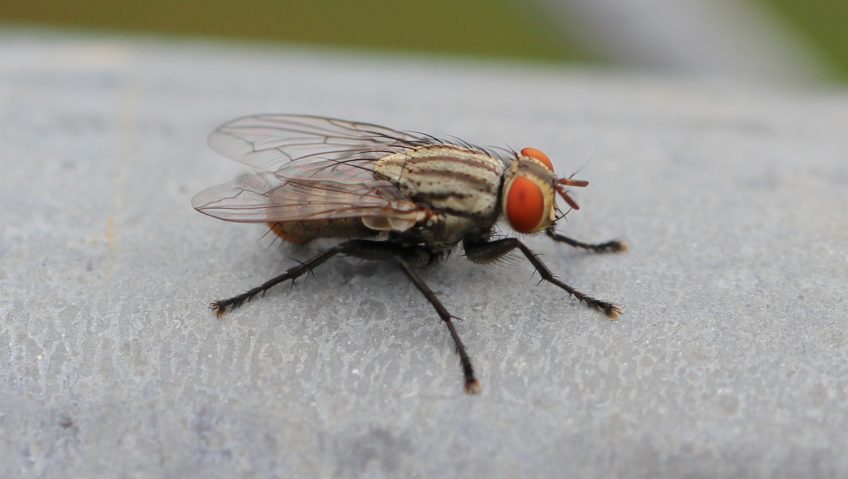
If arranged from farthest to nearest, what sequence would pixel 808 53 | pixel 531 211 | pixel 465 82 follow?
1. pixel 808 53
2. pixel 465 82
3. pixel 531 211

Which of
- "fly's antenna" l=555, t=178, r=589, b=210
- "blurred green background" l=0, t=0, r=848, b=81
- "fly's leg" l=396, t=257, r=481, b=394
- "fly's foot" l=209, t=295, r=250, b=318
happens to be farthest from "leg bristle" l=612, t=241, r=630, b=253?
"blurred green background" l=0, t=0, r=848, b=81

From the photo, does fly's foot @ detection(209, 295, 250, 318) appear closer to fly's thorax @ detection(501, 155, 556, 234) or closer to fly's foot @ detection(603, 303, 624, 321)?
fly's thorax @ detection(501, 155, 556, 234)

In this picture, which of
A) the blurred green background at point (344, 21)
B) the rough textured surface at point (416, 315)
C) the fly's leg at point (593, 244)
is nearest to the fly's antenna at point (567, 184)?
the fly's leg at point (593, 244)

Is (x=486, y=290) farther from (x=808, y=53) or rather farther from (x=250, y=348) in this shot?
(x=808, y=53)

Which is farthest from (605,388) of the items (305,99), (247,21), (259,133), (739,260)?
(247,21)

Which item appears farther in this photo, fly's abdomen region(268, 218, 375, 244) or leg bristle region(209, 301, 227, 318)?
fly's abdomen region(268, 218, 375, 244)

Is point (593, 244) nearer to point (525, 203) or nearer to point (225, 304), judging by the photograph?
point (525, 203)
